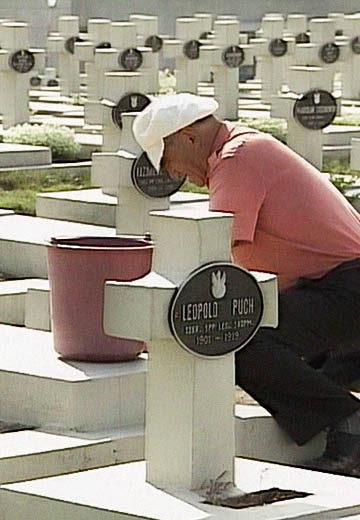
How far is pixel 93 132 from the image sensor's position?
650 inches

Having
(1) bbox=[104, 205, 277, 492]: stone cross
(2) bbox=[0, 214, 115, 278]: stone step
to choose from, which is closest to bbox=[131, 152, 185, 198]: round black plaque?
(2) bbox=[0, 214, 115, 278]: stone step

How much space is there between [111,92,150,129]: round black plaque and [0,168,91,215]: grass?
0.88m

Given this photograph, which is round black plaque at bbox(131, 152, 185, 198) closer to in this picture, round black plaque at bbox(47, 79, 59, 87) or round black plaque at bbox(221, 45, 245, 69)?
round black plaque at bbox(221, 45, 245, 69)

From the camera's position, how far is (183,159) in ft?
20.9

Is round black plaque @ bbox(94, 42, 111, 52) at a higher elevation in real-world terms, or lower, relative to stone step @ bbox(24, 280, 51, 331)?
higher

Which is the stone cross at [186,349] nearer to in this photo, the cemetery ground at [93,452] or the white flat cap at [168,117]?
the cemetery ground at [93,452]

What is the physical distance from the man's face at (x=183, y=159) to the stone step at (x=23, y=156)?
7.11m

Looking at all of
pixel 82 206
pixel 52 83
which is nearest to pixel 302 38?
pixel 52 83

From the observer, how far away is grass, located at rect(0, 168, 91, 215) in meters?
11.4

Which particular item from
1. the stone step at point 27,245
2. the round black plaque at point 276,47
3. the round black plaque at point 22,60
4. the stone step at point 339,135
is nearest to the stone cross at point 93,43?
the round black plaque at point 276,47

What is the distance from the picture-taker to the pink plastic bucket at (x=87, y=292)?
22.1 ft

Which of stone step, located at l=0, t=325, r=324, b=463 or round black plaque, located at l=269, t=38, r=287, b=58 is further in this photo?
round black plaque, located at l=269, t=38, r=287, b=58

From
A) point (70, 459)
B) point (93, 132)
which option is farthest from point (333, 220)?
point (93, 132)

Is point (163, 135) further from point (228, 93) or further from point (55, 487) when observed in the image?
point (228, 93)
